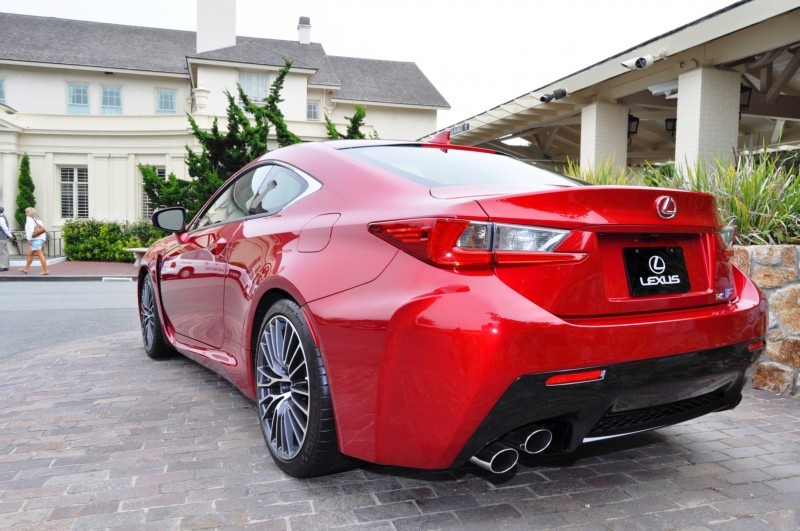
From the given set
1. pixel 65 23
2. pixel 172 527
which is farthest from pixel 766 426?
pixel 65 23

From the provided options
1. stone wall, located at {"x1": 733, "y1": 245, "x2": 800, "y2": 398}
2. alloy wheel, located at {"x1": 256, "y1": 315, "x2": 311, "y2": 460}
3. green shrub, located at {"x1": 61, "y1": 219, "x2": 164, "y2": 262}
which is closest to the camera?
alloy wheel, located at {"x1": 256, "y1": 315, "x2": 311, "y2": 460}

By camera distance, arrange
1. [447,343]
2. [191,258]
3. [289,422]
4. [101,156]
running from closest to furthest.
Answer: [447,343] → [289,422] → [191,258] → [101,156]

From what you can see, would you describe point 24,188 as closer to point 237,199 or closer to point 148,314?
point 148,314

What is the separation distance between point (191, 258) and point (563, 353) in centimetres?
286

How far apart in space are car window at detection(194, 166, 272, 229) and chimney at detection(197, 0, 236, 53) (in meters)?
31.2

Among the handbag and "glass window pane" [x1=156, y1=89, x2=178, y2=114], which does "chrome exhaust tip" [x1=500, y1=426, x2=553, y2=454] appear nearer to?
the handbag

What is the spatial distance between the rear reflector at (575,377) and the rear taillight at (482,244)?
0.39m

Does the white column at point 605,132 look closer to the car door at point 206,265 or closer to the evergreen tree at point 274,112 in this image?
the evergreen tree at point 274,112

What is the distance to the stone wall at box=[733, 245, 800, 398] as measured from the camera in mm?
4332

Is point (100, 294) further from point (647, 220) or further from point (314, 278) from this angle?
point (647, 220)

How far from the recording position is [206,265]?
13.1 ft

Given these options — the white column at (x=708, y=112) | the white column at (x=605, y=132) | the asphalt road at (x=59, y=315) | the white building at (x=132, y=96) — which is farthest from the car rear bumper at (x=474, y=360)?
the white building at (x=132, y=96)

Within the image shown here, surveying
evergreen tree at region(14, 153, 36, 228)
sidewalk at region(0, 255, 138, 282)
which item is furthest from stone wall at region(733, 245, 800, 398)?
evergreen tree at region(14, 153, 36, 228)

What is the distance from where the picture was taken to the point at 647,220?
A: 2.47 metres
